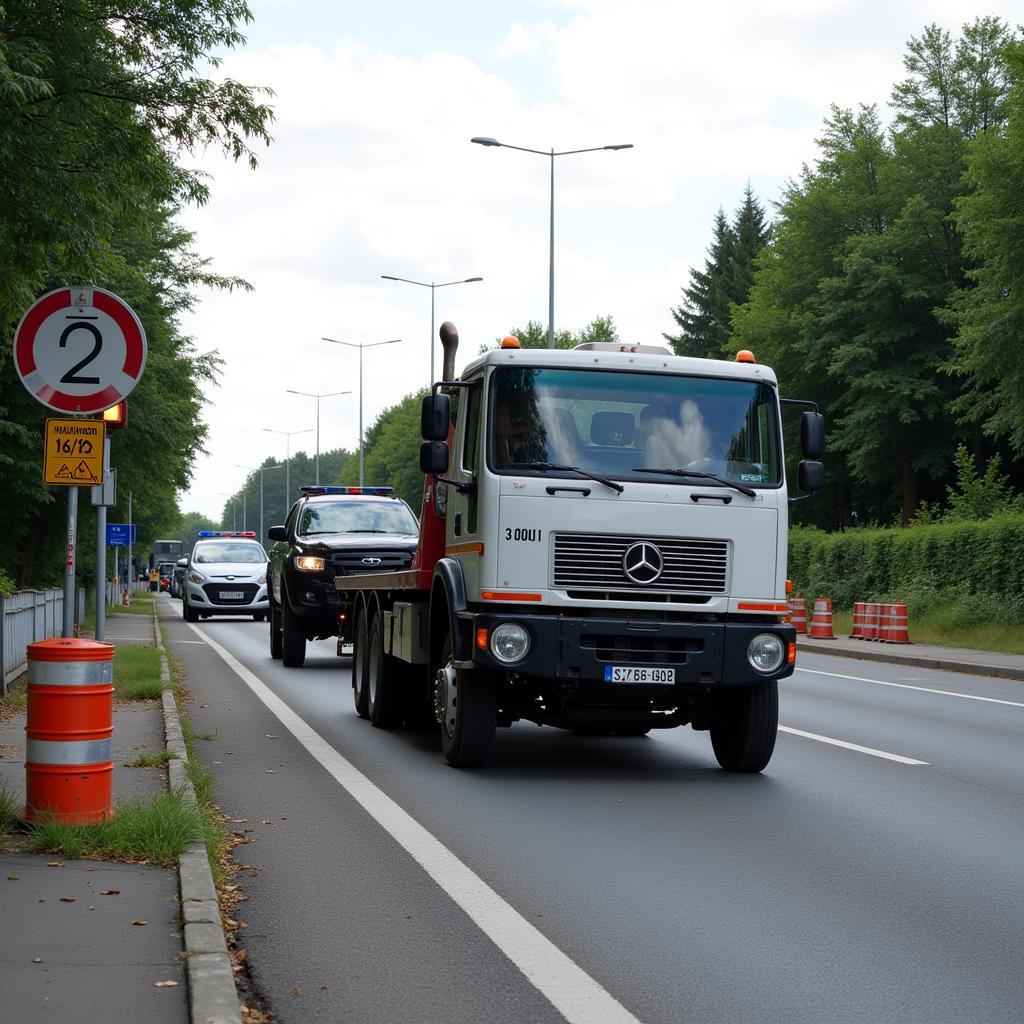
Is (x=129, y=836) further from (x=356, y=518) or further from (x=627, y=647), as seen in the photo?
(x=356, y=518)

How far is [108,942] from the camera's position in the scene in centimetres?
573

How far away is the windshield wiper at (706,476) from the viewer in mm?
10703

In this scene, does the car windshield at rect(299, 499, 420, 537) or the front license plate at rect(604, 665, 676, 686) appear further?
the car windshield at rect(299, 499, 420, 537)

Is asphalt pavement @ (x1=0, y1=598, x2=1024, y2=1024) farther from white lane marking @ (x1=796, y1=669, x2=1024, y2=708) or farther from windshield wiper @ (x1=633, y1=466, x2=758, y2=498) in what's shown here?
white lane marking @ (x1=796, y1=669, x2=1024, y2=708)

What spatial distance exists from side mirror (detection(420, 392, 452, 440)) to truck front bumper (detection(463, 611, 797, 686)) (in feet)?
3.91

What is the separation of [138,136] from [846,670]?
50.3ft

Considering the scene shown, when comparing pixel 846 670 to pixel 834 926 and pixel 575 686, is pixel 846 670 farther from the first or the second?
pixel 834 926

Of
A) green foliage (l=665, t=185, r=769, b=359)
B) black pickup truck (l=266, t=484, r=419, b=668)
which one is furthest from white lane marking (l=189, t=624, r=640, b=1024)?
green foliage (l=665, t=185, r=769, b=359)

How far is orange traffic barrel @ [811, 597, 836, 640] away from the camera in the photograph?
34000 mm

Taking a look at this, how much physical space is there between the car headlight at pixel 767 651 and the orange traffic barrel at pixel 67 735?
435 cm

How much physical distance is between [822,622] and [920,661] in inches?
298

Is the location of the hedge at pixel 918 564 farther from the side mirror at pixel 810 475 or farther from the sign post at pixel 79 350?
the sign post at pixel 79 350

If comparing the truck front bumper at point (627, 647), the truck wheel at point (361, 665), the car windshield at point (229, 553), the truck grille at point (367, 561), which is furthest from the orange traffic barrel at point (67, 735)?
the car windshield at point (229, 553)

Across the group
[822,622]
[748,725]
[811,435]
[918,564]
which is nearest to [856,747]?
[748,725]
